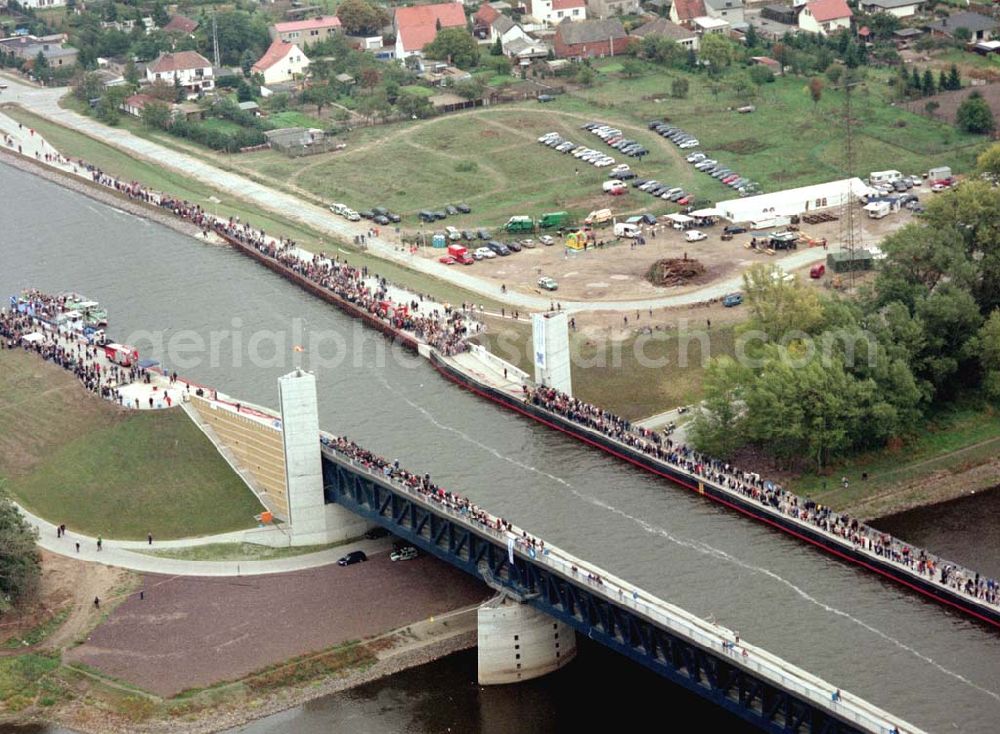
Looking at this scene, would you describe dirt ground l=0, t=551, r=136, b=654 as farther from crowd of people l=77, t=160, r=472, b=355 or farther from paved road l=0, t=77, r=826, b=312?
paved road l=0, t=77, r=826, b=312

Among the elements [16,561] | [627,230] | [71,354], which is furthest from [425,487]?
[627,230]

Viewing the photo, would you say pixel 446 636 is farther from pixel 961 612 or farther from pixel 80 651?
pixel 961 612

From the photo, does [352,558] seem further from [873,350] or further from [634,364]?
[873,350]

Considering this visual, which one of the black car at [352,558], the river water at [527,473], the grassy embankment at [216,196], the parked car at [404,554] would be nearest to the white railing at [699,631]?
the river water at [527,473]

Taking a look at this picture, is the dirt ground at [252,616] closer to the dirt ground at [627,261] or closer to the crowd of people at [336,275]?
the crowd of people at [336,275]

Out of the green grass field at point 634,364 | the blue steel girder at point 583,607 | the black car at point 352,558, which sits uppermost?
the blue steel girder at point 583,607

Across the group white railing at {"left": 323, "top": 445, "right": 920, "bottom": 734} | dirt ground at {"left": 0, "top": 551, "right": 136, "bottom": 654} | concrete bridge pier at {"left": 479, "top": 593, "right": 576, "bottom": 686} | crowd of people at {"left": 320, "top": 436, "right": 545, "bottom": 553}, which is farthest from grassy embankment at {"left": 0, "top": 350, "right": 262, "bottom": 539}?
concrete bridge pier at {"left": 479, "top": 593, "right": 576, "bottom": 686}

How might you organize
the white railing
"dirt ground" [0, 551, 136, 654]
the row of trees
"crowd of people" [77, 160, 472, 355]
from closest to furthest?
1. the white railing
2. "dirt ground" [0, 551, 136, 654]
3. the row of trees
4. "crowd of people" [77, 160, 472, 355]

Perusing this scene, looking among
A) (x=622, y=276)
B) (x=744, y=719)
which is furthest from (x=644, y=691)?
(x=622, y=276)
